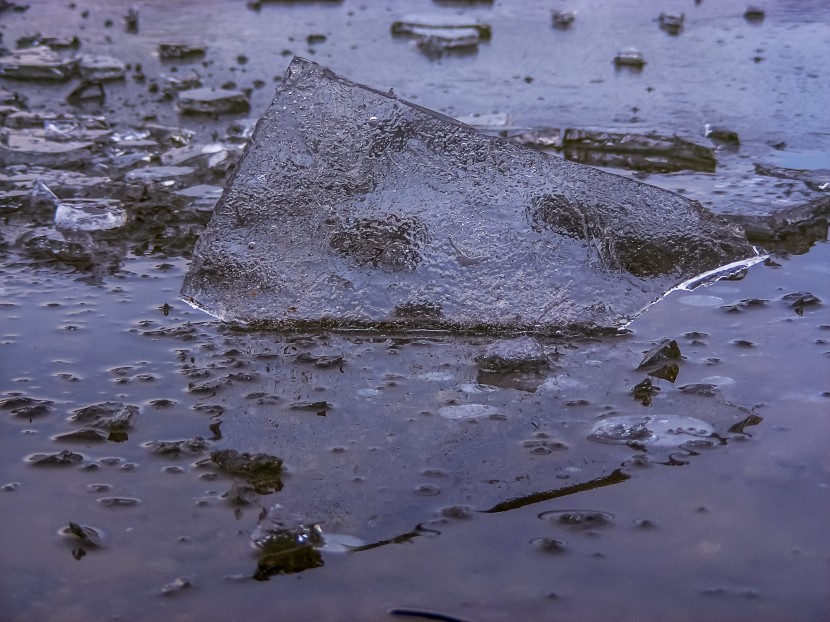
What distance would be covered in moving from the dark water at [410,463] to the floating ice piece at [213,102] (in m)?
1.39

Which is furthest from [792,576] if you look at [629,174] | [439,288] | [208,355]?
[629,174]

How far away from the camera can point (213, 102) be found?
4.37 meters

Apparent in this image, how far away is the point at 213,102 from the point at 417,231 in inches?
88.9

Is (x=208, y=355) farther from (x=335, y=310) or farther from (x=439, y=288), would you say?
(x=439, y=288)

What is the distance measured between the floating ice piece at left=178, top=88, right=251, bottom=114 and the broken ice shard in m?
1.87

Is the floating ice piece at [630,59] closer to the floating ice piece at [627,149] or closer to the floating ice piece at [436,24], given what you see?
the floating ice piece at [436,24]

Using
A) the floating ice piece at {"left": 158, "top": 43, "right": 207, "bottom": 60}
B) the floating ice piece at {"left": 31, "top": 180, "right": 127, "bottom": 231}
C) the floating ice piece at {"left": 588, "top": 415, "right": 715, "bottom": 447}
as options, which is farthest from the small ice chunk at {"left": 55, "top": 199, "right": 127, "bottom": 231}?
the floating ice piece at {"left": 158, "top": 43, "right": 207, "bottom": 60}

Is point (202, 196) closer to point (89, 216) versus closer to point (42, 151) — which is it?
point (89, 216)

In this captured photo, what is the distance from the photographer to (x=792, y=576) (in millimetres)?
1444

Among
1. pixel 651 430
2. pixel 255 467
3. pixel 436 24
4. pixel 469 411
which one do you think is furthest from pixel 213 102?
pixel 651 430

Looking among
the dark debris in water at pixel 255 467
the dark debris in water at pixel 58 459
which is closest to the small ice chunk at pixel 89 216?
the dark debris in water at pixel 58 459

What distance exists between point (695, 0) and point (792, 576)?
6133 millimetres

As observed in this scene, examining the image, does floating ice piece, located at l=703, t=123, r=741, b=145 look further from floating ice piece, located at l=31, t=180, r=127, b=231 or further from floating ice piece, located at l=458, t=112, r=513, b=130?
floating ice piece, located at l=31, t=180, r=127, b=231

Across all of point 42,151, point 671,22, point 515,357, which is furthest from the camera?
point 671,22
